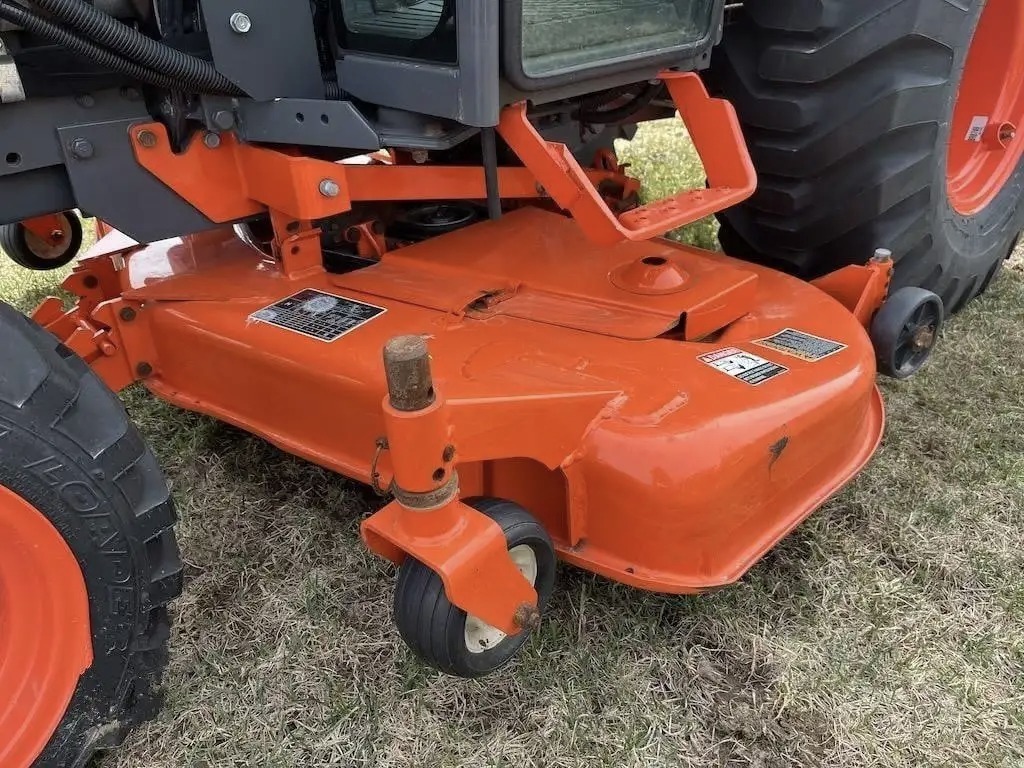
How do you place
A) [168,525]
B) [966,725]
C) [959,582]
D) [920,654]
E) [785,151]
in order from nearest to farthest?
1. [168,525]
2. [966,725]
3. [920,654]
4. [959,582]
5. [785,151]

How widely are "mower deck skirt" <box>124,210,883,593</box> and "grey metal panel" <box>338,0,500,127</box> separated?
1.33 feet

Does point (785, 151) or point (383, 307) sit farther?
point (785, 151)

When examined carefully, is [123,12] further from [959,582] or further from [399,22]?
[959,582]

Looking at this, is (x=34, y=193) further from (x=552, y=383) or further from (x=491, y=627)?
(x=491, y=627)

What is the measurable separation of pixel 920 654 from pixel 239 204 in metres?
1.58

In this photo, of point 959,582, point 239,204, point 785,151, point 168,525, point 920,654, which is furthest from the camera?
point 785,151

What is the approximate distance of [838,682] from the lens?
1542mm

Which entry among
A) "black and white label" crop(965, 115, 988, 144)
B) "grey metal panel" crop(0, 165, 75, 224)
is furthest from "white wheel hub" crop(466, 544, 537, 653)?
"black and white label" crop(965, 115, 988, 144)

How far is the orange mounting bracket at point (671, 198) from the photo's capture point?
165 centimetres

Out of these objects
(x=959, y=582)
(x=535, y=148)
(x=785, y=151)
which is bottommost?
(x=959, y=582)

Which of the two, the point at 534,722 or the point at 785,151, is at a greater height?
the point at 785,151

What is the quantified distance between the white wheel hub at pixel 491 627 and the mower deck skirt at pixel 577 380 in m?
0.11

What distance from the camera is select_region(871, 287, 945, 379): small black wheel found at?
1.94 meters

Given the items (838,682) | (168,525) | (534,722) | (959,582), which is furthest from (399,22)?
(959,582)
